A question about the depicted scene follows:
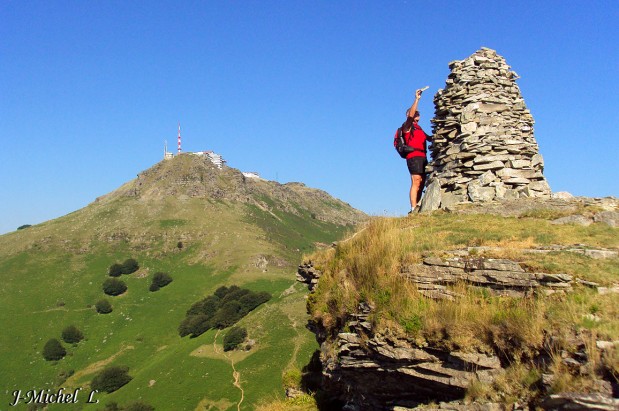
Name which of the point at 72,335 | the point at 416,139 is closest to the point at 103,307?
the point at 72,335

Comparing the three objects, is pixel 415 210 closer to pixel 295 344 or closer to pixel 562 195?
pixel 562 195

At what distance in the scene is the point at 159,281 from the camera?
10825 cm

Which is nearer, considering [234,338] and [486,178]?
[486,178]

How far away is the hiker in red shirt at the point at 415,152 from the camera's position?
1552cm

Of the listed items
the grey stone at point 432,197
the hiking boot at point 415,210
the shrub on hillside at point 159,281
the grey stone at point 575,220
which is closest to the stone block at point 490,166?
the grey stone at point 432,197

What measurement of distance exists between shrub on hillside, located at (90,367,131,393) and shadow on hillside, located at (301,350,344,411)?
2214 inches

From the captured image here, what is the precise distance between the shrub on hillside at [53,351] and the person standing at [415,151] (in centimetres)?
7732

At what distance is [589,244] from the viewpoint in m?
10.2

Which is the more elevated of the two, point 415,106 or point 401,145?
point 415,106

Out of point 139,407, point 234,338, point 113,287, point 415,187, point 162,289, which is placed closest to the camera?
point 415,187

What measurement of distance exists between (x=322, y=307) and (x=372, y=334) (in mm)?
2736

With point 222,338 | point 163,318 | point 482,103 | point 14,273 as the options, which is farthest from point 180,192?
point 482,103
